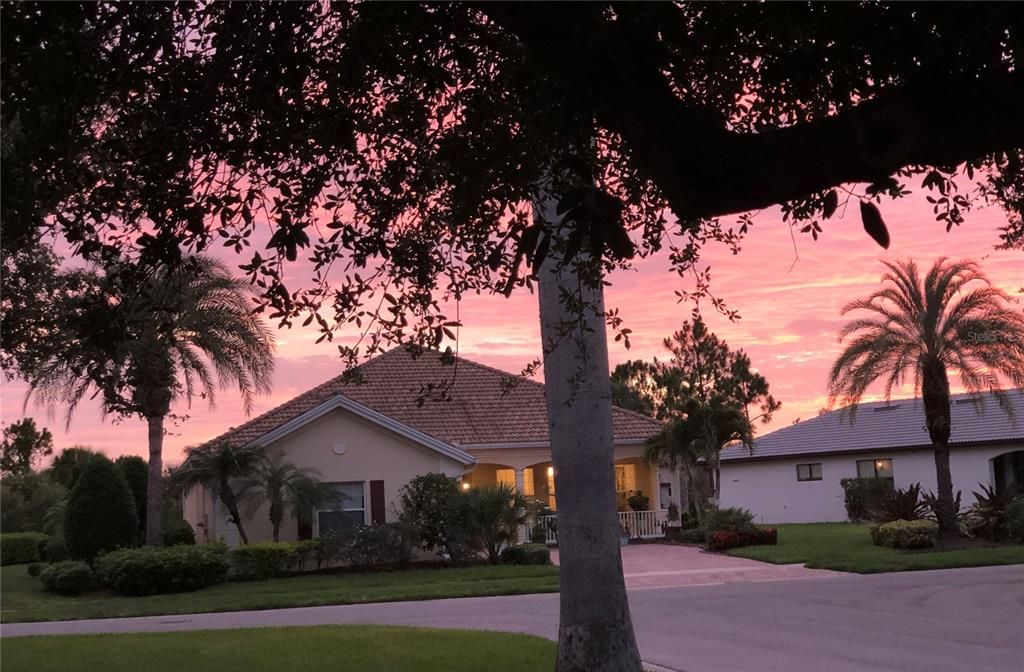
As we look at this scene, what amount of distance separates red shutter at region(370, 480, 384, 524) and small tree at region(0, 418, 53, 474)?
10131 mm

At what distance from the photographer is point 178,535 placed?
32.8m

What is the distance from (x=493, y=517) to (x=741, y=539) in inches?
300

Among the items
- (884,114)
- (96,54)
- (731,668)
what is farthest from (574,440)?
(884,114)

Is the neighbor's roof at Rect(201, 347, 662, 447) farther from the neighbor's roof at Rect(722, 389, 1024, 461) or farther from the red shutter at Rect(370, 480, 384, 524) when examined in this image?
the neighbor's roof at Rect(722, 389, 1024, 461)

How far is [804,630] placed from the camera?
1534cm

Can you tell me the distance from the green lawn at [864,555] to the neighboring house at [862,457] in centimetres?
1090

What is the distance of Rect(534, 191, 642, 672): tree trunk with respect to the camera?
10.5 m

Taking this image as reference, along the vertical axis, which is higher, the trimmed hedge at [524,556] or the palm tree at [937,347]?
the palm tree at [937,347]

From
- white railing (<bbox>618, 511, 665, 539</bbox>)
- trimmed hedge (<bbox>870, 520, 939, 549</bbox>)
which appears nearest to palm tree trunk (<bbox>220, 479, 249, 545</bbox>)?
white railing (<bbox>618, 511, 665, 539</bbox>)

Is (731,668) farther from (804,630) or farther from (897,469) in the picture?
(897,469)

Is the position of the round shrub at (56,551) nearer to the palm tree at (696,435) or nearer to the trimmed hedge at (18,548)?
the trimmed hedge at (18,548)

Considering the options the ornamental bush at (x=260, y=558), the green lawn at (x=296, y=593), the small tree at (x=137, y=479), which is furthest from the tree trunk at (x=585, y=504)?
the small tree at (x=137, y=479)

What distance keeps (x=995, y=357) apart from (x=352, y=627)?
62.9ft

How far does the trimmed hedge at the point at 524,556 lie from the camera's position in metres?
28.5
